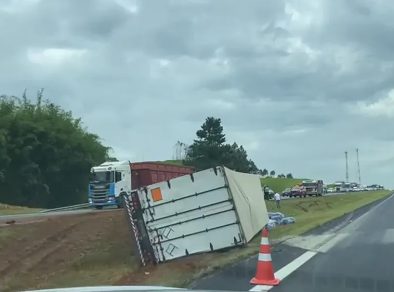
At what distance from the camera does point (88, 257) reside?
75.1 feet

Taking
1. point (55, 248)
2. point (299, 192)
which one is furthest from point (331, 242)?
point (299, 192)

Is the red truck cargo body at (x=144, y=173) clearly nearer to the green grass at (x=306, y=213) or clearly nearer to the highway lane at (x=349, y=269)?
the green grass at (x=306, y=213)

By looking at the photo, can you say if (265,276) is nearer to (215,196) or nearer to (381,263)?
(381,263)

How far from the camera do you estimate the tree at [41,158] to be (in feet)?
225

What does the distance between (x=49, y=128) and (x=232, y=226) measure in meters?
55.6

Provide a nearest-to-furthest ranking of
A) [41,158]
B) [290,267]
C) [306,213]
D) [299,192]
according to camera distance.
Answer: [290,267], [306,213], [41,158], [299,192]

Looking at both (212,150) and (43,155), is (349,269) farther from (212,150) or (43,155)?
(212,150)

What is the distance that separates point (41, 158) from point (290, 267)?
58811mm

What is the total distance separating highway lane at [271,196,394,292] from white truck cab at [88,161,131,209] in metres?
25.4

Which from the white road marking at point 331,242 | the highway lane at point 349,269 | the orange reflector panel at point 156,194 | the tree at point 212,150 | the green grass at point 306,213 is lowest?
the highway lane at point 349,269

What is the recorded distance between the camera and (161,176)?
48.4 metres

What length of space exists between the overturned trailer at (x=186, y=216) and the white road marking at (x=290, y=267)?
2.52 m

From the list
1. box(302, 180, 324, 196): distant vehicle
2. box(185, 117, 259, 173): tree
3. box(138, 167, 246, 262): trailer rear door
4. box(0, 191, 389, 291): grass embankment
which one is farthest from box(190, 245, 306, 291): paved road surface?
box(185, 117, 259, 173): tree

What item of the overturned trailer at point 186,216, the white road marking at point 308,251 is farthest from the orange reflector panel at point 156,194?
the white road marking at point 308,251
